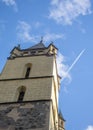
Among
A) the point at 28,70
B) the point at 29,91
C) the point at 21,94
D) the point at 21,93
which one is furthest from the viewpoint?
the point at 28,70

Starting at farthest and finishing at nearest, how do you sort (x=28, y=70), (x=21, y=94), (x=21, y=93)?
(x=28, y=70)
(x=21, y=93)
(x=21, y=94)

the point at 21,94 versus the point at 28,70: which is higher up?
the point at 28,70

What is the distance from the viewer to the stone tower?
17.0m

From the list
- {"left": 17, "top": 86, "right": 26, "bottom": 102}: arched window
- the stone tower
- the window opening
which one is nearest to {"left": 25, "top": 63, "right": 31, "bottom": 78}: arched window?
the stone tower

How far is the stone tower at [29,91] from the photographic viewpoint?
17.0 meters

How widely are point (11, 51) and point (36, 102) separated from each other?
9593 millimetres

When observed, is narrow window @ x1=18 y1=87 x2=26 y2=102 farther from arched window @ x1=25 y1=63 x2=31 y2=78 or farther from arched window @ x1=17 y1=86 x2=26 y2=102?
arched window @ x1=25 y1=63 x2=31 y2=78

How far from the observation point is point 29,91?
781 inches

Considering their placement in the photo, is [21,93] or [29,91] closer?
[29,91]

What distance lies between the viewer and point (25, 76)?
2252cm

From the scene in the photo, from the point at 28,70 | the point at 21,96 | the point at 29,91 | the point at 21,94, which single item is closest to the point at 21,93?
the point at 21,94

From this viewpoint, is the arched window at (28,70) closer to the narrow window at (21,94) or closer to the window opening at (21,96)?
the narrow window at (21,94)

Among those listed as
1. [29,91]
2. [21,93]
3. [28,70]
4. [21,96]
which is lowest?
[21,96]

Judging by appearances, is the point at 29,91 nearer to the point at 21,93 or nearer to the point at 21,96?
the point at 21,96
